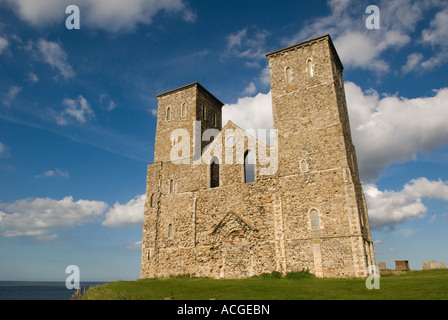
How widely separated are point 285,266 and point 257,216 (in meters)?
3.97

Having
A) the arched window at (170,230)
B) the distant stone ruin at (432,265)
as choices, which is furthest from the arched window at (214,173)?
the distant stone ruin at (432,265)

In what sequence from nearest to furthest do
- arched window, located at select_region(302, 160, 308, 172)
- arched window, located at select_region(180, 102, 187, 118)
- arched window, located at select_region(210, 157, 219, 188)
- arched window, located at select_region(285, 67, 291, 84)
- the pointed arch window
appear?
1. arched window, located at select_region(302, 160, 308, 172)
2. the pointed arch window
3. arched window, located at select_region(285, 67, 291, 84)
4. arched window, located at select_region(210, 157, 219, 188)
5. arched window, located at select_region(180, 102, 187, 118)

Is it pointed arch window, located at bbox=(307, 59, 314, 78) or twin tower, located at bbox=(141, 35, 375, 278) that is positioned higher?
pointed arch window, located at bbox=(307, 59, 314, 78)

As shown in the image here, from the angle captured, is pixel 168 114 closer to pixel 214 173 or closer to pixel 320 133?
pixel 214 173

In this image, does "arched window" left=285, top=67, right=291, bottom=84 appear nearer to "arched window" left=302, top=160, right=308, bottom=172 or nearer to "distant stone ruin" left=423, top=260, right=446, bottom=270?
"arched window" left=302, top=160, right=308, bottom=172

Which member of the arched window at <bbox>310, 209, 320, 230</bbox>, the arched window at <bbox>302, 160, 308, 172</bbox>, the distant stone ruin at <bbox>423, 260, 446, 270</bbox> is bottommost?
the distant stone ruin at <bbox>423, 260, 446, 270</bbox>

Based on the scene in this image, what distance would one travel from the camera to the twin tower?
837 inches

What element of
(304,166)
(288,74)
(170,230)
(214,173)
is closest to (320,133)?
(304,166)

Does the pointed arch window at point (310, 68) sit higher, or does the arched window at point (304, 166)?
the pointed arch window at point (310, 68)

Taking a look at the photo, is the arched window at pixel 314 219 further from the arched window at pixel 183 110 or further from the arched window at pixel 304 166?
the arched window at pixel 183 110

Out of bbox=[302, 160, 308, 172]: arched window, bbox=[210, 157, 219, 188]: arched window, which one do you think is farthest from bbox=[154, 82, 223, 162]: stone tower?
bbox=[302, 160, 308, 172]: arched window

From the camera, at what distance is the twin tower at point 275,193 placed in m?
21.3
